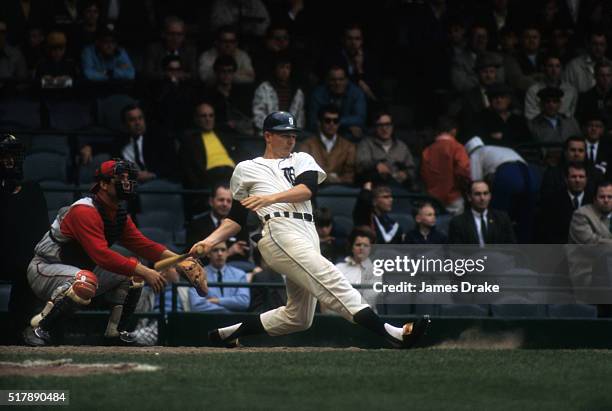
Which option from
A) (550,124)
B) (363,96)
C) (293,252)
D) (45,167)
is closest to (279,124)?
(293,252)

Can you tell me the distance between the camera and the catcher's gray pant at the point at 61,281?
9.80 metres

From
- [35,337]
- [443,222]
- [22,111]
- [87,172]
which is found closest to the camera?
[35,337]

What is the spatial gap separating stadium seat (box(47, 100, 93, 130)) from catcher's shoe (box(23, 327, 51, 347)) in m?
4.09

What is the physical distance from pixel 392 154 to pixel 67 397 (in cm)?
677

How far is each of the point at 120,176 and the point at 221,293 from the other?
2.56m

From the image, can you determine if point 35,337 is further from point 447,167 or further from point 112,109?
point 447,167

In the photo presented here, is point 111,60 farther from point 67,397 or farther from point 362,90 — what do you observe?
point 67,397

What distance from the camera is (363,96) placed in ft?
48.3

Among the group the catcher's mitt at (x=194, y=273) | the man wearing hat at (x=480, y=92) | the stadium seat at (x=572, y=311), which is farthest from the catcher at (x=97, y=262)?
the man wearing hat at (x=480, y=92)

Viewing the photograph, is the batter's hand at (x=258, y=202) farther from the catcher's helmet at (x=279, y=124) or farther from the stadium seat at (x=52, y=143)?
the stadium seat at (x=52, y=143)

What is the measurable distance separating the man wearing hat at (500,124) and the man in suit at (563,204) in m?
1.32

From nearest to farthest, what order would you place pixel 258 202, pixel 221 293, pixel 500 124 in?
pixel 258 202 → pixel 221 293 → pixel 500 124

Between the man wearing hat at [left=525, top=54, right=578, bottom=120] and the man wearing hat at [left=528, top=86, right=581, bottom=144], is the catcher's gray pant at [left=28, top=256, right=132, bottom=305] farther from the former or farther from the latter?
the man wearing hat at [left=525, top=54, right=578, bottom=120]

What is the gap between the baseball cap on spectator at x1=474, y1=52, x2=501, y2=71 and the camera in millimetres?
14897
